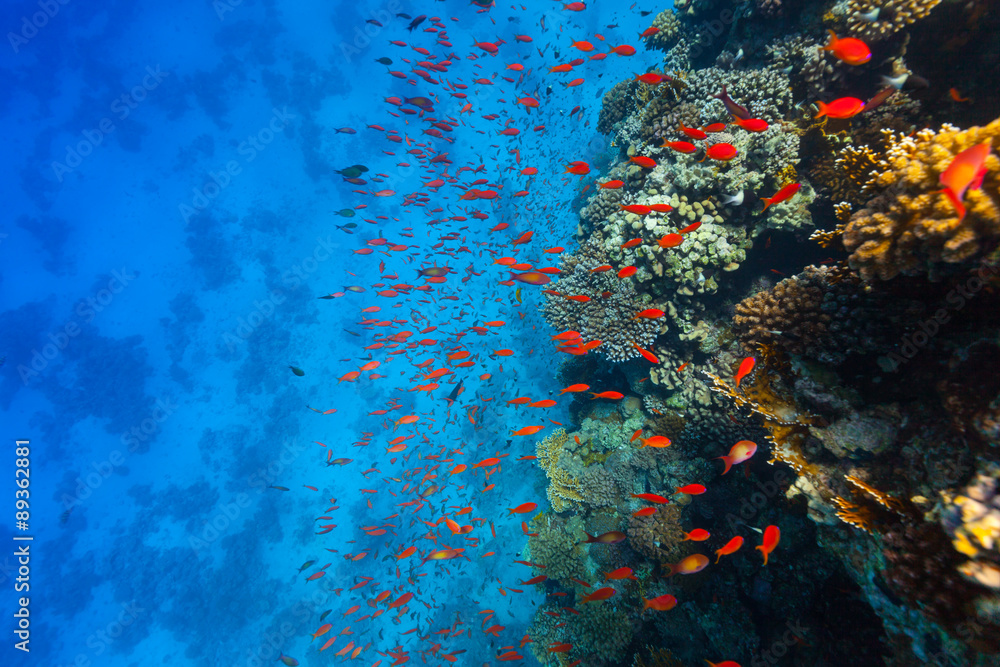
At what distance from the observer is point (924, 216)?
9.41 feet

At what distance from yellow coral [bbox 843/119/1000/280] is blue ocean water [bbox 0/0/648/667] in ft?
31.6

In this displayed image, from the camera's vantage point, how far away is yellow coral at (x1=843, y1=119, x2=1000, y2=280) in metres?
2.56

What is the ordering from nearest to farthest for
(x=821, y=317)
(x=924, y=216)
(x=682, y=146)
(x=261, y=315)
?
(x=924, y=216)
(x=821, y=317)
(x=682, y=146)
(x=261, y=315)

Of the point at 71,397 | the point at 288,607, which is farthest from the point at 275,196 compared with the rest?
the point at 288,607

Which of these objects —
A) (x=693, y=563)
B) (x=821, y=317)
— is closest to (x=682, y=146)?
(x=821, y=317)

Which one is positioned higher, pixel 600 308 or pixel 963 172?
pixel 963 172

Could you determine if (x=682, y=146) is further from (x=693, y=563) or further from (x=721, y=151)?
(x=693, y=563)

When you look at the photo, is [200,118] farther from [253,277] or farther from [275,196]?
[253,277]

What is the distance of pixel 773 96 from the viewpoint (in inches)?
222

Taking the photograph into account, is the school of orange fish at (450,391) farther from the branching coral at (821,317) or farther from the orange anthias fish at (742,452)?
the orange anthias fish at (742,452)

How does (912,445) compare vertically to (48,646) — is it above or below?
above

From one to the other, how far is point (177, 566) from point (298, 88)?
2896cm

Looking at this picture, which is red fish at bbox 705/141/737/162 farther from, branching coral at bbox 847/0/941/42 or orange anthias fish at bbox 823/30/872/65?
branching coral at bbox 847/0/941/42

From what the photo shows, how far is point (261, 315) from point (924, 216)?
83.4ft
